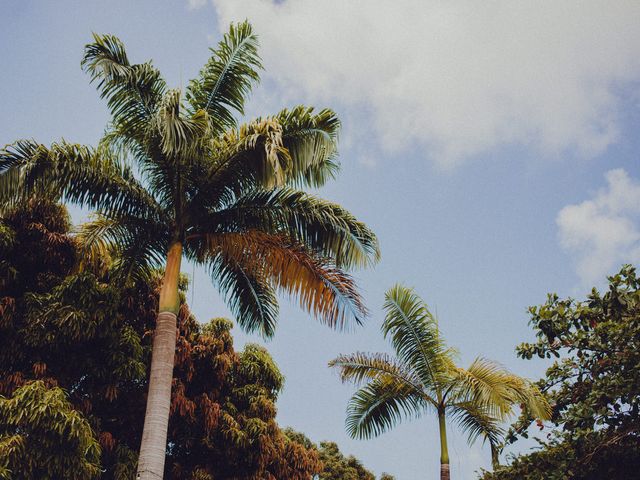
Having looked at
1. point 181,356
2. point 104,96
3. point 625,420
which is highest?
point 104,96

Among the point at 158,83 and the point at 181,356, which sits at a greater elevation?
the point at 158,83

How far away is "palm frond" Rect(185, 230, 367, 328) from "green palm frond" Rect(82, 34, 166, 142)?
2.33 m

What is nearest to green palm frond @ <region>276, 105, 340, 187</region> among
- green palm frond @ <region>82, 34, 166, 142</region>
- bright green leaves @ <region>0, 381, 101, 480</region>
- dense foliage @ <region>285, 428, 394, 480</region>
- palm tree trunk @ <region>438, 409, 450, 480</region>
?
green palm frond @ <region>82, 34, 166, 142</region>

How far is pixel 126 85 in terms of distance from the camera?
1053cm

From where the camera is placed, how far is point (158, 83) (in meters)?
10.8

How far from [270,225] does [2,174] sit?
4.23 meters

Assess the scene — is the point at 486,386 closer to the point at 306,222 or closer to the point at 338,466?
the point at 306,222

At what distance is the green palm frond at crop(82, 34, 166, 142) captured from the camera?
1019cm

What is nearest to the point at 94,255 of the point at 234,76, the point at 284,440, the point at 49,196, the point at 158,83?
the point at 49,196

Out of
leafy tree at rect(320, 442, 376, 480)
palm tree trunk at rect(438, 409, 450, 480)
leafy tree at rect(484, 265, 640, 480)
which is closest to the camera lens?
leafy tree at rect(484, 265, 640, 480)

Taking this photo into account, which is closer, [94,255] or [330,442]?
[94,255]

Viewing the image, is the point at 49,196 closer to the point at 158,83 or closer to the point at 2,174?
the point at 2,174

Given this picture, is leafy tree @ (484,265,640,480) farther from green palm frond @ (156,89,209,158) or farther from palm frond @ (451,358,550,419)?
green palm frond @ (156,89,209,158)

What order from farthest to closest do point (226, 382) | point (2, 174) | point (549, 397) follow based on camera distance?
point (226, 382) → point (549, 397) → point (2, 174)
